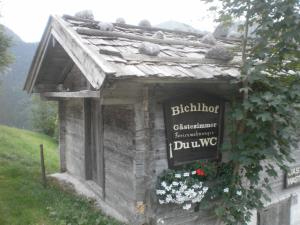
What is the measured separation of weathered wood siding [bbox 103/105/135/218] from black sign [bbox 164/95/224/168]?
0.55m

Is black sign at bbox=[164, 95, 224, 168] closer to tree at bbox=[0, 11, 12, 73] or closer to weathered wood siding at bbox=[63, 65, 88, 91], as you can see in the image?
weathered wood siding at bbox=[63, 65, 88, 91]

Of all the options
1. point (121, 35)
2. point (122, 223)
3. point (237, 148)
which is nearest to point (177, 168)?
point (237, 148)

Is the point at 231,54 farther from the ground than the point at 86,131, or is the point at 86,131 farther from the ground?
the point at 231,54

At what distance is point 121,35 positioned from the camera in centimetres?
499

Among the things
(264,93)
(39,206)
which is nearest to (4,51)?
(39,206)

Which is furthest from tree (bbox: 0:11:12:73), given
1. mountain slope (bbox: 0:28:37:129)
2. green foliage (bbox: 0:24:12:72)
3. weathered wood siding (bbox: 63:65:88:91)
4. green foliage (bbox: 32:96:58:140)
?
mountain slope (bbox: 0:28:37:129)

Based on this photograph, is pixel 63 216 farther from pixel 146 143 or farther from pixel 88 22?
pixel 88 22

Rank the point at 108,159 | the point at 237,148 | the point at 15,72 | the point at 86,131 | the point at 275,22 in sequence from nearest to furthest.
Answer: the point at 275,22, the point at 237,148, the point at 108,159, the point at 86,131, the point at 15,72

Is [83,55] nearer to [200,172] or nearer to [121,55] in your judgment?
[121,55]

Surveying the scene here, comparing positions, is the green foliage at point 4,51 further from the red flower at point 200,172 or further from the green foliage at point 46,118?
the green foliage at point 46,118

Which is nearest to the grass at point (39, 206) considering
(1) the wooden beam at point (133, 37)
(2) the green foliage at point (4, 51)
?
(1) the wooden beam at point (133, 37)

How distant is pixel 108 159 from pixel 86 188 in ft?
5.20

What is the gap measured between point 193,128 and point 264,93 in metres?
1.08

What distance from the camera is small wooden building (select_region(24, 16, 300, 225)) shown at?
369 cm
